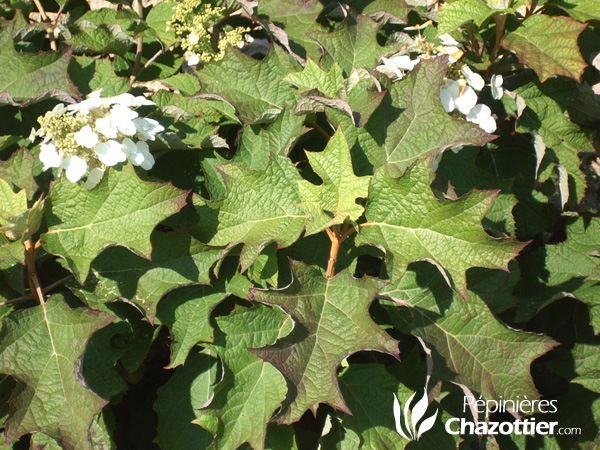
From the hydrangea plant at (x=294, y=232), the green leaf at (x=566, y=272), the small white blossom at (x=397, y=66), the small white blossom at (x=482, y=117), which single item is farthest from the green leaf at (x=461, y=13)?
the green leaf at (x=566, y=272)

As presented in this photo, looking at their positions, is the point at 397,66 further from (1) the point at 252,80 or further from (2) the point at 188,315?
(2) the point at 188,315

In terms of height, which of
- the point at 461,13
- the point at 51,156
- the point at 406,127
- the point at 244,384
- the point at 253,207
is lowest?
the point at 244,384

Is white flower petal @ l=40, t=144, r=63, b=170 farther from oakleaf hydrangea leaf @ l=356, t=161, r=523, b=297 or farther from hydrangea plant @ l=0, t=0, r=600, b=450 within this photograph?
oakleaf hydrangea leaf @ l=356, t=161, r=523, b=297

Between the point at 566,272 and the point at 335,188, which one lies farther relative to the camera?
the point at 566,272

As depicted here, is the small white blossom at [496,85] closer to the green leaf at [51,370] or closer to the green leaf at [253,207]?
the green leaf at [253,207]

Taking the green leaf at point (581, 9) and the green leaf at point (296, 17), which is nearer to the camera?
the green leaf at point (581, 9)

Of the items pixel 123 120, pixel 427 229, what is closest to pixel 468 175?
pixel 427 229

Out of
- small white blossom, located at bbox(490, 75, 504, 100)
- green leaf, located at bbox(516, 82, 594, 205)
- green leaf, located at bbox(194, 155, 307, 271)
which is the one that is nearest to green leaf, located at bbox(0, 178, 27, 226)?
green leaf, located at bbox(194, 155, 307, 271)
